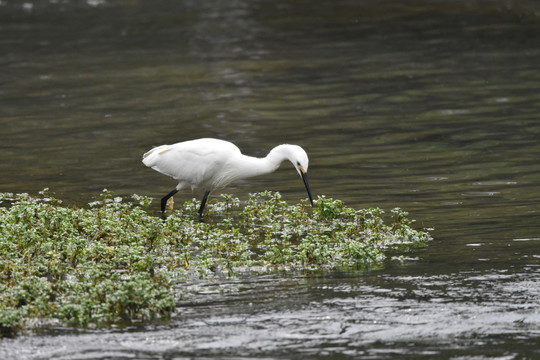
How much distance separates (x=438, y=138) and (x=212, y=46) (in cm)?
1188

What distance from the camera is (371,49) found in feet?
76.6

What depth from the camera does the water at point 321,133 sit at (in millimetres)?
6082

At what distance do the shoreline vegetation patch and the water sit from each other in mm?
207

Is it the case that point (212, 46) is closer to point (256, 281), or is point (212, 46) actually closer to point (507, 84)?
point (507, 84)

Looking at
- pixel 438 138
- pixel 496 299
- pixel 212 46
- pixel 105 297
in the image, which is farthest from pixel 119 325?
pixel 212 46

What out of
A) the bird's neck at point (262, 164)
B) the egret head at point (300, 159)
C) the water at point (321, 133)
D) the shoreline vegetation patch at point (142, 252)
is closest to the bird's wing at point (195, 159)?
the bird's neck at point (262, 164)

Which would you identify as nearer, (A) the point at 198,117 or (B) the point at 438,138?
(B) the point at 438,138

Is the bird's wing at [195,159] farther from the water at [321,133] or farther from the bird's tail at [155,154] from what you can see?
the water at [321,133]

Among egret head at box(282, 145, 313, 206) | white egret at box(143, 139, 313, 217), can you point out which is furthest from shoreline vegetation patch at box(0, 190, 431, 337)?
white egret at box(143, 139, 313, 217)

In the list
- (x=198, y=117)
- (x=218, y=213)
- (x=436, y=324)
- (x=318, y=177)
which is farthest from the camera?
(x=198, y=117)

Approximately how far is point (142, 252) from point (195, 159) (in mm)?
2670

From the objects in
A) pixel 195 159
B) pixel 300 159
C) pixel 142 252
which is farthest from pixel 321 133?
pixel 142 252

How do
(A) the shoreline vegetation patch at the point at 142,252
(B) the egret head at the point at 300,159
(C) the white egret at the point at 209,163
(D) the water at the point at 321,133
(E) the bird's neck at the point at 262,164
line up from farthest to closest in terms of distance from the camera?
(C) the white egret at the point at 209,163, (E) the bird's neck at the point at 262,164, (B) the egret head at the point at 300,159, (A) the shoreline vegetation patch at the point at 142,252, (D) the water at the point at 321,133

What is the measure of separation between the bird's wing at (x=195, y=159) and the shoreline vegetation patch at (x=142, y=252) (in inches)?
23.6
